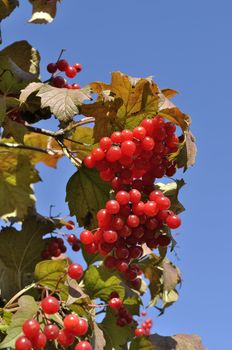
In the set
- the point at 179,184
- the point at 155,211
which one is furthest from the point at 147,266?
the point at 155,211

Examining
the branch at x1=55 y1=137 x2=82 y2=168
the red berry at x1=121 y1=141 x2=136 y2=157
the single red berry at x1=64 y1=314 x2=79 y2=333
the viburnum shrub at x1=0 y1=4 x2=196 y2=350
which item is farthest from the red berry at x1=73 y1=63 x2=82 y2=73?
the single red berry at x1=64 y1=314 x2=79 y2=333

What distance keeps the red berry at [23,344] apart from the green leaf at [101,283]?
902 mm

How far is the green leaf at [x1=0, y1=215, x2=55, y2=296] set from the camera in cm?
292

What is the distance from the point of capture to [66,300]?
2.46 meters

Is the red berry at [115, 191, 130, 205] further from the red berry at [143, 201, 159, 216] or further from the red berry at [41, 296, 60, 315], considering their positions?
the red berry at [41, 296, 60, 315]

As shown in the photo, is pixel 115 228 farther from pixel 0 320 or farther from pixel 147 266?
pixel 147 266

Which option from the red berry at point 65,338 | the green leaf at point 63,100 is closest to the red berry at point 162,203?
the green leaf at point 63,100

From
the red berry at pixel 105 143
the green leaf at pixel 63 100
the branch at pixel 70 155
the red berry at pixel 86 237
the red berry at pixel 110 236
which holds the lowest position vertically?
the red berry at pixel 110 236

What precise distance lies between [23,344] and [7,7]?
1.82m

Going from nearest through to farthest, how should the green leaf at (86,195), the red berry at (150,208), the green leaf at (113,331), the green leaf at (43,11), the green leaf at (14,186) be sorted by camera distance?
1. the red berry at (150,208)
2. the green leaf at (86,195)
3. the green leaf at (113,331)
4. the green leaf at (43,11)
5. the green leaf at (14,186)

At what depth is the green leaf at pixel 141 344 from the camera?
2925 mm

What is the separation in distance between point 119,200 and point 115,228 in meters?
0.11

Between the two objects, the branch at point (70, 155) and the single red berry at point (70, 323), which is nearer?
the single red berry at point (70, 323)

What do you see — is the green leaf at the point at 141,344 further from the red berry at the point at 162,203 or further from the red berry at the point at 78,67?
the red berry at the point at 78,67
